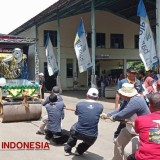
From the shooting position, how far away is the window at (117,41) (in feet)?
110

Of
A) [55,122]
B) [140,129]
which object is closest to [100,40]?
[55,122]

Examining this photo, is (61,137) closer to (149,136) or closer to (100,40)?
(149,136)

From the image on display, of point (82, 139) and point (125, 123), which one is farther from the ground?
point (125, 123)

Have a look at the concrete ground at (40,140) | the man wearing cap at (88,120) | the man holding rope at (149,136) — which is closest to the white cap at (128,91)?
the man wearing cap at (88,120)

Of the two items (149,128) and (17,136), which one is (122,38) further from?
(149,128)

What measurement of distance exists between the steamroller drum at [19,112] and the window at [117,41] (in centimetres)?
2270

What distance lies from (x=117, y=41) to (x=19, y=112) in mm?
23608

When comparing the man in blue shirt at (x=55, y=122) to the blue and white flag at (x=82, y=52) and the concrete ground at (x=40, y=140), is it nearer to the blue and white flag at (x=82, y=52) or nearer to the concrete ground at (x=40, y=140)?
the concrete ground at (x=40, y=140)

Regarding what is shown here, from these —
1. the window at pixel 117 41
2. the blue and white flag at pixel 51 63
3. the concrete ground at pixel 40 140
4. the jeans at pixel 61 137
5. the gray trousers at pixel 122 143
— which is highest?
the window at pixel 117 41

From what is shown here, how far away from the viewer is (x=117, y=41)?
33750 millimetres

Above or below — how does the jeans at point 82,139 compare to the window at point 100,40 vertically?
below

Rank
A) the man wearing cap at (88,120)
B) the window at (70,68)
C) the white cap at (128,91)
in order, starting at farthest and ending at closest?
the window at (70,68) < the man wearing cap at (88,120) < the white cap at (128,91)

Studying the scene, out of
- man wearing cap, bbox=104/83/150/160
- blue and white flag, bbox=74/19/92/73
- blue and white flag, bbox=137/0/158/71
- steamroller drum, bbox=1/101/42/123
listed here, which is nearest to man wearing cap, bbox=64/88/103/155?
man wearing cap, bbox=104/83/150/160

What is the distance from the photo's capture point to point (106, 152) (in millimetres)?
7438
